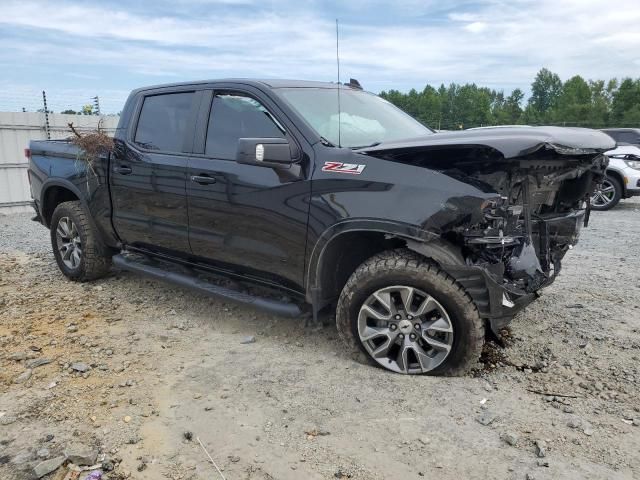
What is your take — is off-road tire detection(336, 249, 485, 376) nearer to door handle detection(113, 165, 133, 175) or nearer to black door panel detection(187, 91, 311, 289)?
black door panel detection(187, 91, 311, 289)

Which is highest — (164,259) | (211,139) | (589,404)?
(211,139)

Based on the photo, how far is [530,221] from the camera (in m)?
3.30

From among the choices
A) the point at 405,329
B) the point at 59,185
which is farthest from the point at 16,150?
the point at 405,329

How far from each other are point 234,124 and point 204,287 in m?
1.28

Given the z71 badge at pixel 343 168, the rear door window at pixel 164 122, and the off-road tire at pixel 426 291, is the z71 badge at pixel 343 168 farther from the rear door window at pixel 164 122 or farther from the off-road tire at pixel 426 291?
the rear door window at pixel 164 122

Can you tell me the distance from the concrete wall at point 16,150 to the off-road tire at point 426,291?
9653mm

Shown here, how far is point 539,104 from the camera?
304 ft

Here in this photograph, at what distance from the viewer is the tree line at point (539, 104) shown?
191 ft

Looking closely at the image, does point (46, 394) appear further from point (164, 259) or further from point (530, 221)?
point (530, 221)

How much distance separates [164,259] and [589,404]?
3.42 metres

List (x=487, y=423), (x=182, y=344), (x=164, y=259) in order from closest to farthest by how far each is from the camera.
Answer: (x=487, y=423), (x=182, y=344), (x=164, y=259)

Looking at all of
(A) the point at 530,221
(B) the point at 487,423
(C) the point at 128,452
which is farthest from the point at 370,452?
(A) the point at 530,221

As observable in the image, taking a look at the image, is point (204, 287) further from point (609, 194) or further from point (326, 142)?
point (609, 194)

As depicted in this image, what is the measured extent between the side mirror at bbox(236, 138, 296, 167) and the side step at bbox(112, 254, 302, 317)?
1007 millimetres
